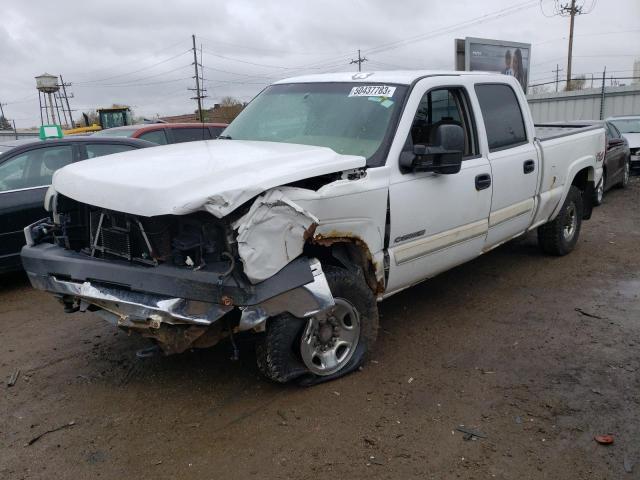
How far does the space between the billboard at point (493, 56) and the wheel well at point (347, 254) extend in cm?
1113

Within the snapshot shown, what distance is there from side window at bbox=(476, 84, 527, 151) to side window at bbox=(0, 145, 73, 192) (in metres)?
4.38

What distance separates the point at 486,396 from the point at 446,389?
0.81ft

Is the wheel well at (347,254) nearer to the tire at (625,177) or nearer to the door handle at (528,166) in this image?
the door handle at (528,166)

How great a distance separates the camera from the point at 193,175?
313cm

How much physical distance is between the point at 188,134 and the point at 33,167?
12.4 ft

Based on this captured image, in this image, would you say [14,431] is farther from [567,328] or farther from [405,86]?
[567,328]

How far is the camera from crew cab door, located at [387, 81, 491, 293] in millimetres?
3953

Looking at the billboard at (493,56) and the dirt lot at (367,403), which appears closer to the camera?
the dirt lot at (367,403)

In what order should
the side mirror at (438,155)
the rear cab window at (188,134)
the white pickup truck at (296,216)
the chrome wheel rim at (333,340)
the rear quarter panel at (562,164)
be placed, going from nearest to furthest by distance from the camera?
the white pickup truck at (296,216)
the chrome wheel rim at (333,340)
the side mirror at (438,155)
the rear quarter panel at (562,164)
the rear cab window at (188,134)

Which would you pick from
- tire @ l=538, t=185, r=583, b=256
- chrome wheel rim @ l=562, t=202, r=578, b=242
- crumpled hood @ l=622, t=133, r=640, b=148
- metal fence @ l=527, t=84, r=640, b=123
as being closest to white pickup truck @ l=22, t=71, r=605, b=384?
tire @ l=538, t=185, r=583, b=256

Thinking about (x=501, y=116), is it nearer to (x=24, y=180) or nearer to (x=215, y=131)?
(x=24, y=180)

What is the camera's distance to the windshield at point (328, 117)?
13.2 ft

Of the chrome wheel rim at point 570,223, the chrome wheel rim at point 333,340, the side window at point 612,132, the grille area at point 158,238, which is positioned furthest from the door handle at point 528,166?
the side window at point 612,132

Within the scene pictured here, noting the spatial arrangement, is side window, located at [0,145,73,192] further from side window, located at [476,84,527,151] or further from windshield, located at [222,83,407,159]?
side window, located at [476,84,527,151]
